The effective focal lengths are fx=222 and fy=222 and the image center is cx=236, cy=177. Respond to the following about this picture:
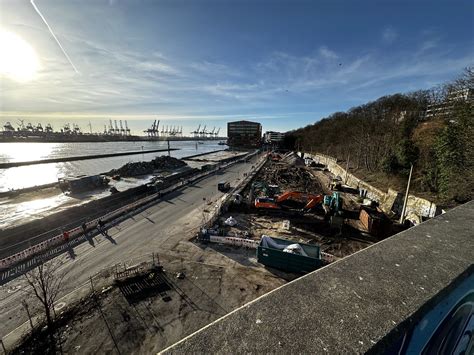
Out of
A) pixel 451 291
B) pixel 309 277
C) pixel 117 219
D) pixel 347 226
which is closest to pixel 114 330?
pixel 309 277

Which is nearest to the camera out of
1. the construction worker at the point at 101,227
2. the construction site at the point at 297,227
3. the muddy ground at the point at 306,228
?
the construction site at the point at 297,227

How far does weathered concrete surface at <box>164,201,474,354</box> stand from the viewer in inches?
51.0

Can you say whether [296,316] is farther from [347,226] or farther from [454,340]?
[347,226]

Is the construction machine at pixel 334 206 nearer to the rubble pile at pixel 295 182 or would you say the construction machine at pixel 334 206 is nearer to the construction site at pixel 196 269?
the construction site at pixel 196 269

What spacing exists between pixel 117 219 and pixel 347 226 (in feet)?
70.9

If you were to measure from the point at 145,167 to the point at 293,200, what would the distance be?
1679 inches

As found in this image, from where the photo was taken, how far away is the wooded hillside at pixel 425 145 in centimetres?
1548

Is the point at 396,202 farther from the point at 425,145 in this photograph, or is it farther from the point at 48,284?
the point at 48,284

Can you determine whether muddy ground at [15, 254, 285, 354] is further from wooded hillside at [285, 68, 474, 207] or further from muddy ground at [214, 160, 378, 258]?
wooded hillside at [285, 68, 474, 207]

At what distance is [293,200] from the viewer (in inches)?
948

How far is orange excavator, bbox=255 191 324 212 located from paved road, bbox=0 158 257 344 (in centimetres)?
647

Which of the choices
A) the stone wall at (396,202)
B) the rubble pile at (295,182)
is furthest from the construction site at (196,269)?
the rubble pile at (295,182)

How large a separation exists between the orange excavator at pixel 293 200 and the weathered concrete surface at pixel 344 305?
20.7 m

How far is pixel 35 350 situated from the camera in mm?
8523
